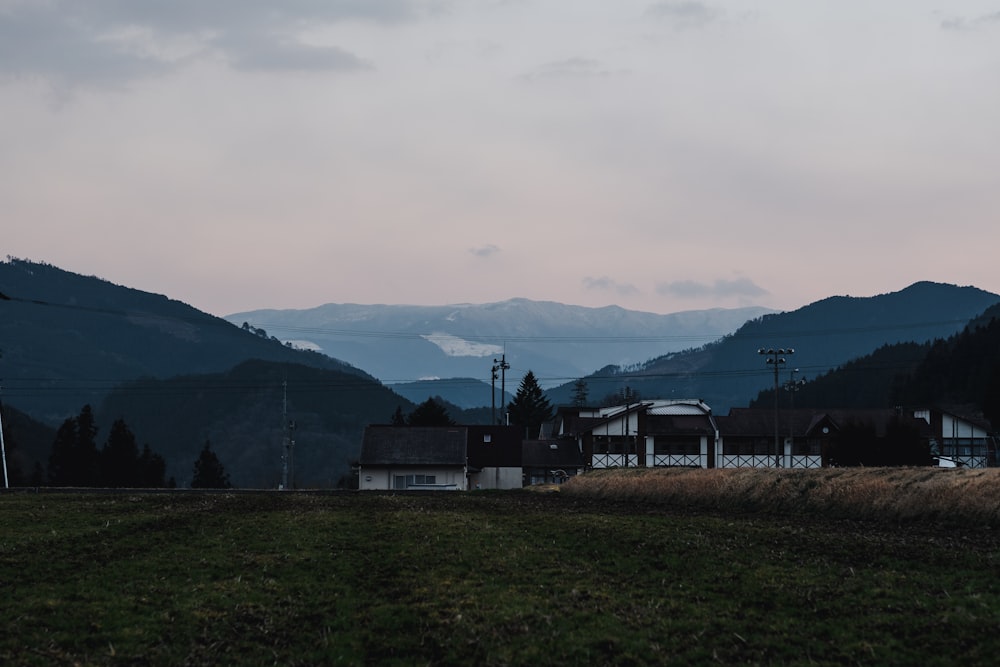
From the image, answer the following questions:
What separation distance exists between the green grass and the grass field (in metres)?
0.06

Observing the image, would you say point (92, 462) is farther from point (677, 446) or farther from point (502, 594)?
point (502, 594)

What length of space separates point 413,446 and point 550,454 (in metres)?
25.8

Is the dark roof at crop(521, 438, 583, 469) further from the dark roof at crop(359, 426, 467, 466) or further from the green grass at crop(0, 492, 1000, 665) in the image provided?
the green grass at crop(0, 492, 1000, 665)

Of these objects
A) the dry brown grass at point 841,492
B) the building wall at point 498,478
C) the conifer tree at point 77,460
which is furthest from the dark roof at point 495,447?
the dry brown grass at point 841,492

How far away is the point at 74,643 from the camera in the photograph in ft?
53.1

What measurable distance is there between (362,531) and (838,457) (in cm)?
6850

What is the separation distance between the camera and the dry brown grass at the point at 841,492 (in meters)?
33.2

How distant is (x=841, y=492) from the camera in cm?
3984

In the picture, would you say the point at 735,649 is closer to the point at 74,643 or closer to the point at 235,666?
the point at 235,666

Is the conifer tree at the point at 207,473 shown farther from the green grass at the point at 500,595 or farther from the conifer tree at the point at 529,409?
the green grass at the point at 500,595

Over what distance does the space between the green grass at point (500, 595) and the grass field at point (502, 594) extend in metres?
0.06

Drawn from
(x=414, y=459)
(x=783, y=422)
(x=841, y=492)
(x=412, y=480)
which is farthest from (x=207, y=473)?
(x=841, y=492)

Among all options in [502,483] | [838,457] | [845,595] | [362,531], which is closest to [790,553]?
[845,595]

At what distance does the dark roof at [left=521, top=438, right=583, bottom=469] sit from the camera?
127 metres
